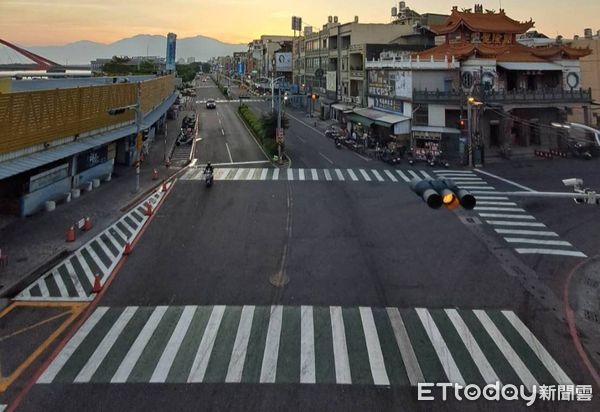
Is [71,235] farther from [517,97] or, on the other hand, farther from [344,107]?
[344,107]

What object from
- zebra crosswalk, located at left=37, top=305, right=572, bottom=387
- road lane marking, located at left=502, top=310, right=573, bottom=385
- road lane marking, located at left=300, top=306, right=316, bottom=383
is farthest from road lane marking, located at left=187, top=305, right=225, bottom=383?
road lane marking, located at left=502, top=310, right=573, bottom=385

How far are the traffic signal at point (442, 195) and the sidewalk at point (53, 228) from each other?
53.3ft

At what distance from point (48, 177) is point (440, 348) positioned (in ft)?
84.0

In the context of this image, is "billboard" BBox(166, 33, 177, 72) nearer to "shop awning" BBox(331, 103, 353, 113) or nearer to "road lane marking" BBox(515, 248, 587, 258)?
"shop awning" BBox(331, 103, 353, 113)

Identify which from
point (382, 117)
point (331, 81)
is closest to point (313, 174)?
point (382, 117)

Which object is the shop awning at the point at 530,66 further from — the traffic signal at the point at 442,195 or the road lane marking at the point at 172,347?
the road lane marking at the point at 172,347

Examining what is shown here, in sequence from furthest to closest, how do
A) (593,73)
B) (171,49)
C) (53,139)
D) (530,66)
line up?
(171,49)
(593,73)
(530,66)
(53,139)

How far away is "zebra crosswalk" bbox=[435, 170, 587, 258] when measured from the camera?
21891 mm

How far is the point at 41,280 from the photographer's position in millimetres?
17812

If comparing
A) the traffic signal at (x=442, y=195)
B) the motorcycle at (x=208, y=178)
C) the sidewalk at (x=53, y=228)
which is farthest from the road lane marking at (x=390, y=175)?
the traffic signal at (x=442, y=195)

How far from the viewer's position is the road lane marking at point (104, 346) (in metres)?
11.8

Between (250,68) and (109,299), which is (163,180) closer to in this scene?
(109,299)

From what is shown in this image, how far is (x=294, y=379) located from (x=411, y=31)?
7047 centimetres

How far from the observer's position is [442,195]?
1032 centimetres
